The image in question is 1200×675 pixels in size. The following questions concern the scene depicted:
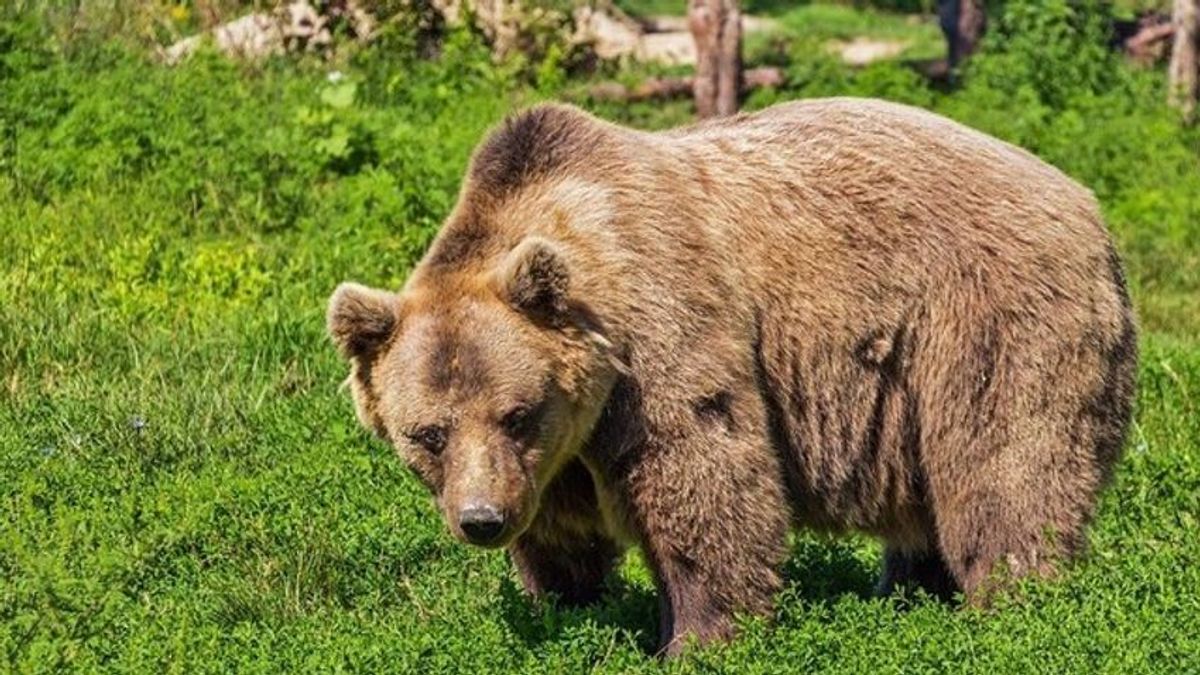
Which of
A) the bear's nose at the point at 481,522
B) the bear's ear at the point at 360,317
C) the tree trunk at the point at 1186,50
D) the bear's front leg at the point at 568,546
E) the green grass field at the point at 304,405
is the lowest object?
the tree trunk at the point at 1186,50

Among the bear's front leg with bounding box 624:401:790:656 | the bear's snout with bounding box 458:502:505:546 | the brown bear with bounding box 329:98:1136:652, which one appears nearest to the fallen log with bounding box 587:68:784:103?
the brown bear with bounding box 329:98:1136:652

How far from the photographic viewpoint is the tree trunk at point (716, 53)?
51.1ft

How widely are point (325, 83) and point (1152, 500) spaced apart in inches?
267

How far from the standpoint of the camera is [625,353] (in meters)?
6.59

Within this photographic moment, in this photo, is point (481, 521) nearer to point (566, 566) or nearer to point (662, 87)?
point (566, 566)

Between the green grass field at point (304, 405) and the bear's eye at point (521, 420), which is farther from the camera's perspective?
the green grass field at point (304, 405)

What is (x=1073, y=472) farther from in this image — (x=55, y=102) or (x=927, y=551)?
(x=55, y=102)

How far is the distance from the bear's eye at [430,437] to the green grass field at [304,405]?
614 mm

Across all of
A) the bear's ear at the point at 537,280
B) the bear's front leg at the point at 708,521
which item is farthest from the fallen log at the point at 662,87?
the bear's ear at the point at 537,280

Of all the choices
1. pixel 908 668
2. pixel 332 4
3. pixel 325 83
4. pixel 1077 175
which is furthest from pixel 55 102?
pixel 908 668

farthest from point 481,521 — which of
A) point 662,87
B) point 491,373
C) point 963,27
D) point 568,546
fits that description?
point 963,27

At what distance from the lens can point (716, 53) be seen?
15602 mm

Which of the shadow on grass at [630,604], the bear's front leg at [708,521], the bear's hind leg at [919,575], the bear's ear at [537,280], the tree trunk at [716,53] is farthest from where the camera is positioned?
the tree trunk at [716,53]

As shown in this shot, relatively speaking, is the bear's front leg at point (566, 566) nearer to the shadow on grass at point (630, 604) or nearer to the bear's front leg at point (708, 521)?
the shadow on grass at point (630, 604)
